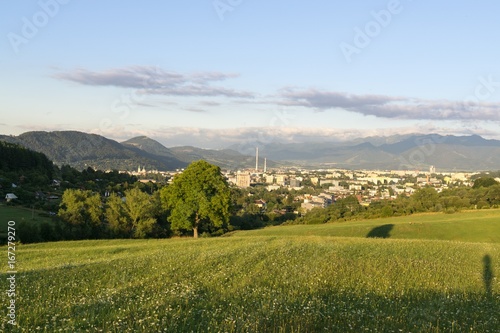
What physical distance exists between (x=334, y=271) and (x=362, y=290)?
281 centimetres

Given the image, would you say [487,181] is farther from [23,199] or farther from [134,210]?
[23,199]

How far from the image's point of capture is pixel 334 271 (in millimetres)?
15375

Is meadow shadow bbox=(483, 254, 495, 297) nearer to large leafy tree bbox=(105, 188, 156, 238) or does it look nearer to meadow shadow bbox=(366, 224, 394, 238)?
meadow shadow bbox=(366, 224, 394, 238)

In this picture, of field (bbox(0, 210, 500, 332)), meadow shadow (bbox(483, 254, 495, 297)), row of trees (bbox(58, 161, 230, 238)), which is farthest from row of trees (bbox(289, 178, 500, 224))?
field (bbox(0, 210, 500, 332))

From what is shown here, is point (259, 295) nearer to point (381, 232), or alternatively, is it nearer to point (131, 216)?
point (381, 232)

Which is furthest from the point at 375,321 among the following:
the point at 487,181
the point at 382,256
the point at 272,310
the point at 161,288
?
the point at 487,181

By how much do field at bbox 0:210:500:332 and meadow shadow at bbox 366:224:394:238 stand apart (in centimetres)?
2821

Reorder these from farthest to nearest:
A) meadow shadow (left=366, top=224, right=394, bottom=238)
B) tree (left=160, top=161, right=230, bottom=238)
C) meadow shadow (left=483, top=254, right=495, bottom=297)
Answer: meadow shadow (left=366, top=224, right=394, bottom=238) < tree (left=160, top=161, right=230, bottom=238) < meadow shadow (left=483, top=254, right=495, bottom=297)

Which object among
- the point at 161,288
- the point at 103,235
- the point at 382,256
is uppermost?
the point at 161,288

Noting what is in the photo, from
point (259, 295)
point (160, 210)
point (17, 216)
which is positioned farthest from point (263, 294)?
point (17, 216)

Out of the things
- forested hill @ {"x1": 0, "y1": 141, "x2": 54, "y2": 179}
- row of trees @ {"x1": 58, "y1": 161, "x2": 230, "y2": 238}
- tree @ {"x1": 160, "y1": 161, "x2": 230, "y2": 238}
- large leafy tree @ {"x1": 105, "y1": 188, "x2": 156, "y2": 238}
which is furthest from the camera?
forested hill @ {"x1": 0, "y1": 141, "x2": 54, "y2": 179}

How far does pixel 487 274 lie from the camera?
17.9m

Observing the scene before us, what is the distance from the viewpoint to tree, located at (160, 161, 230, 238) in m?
44.7

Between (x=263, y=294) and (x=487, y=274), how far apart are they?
12287 mm
